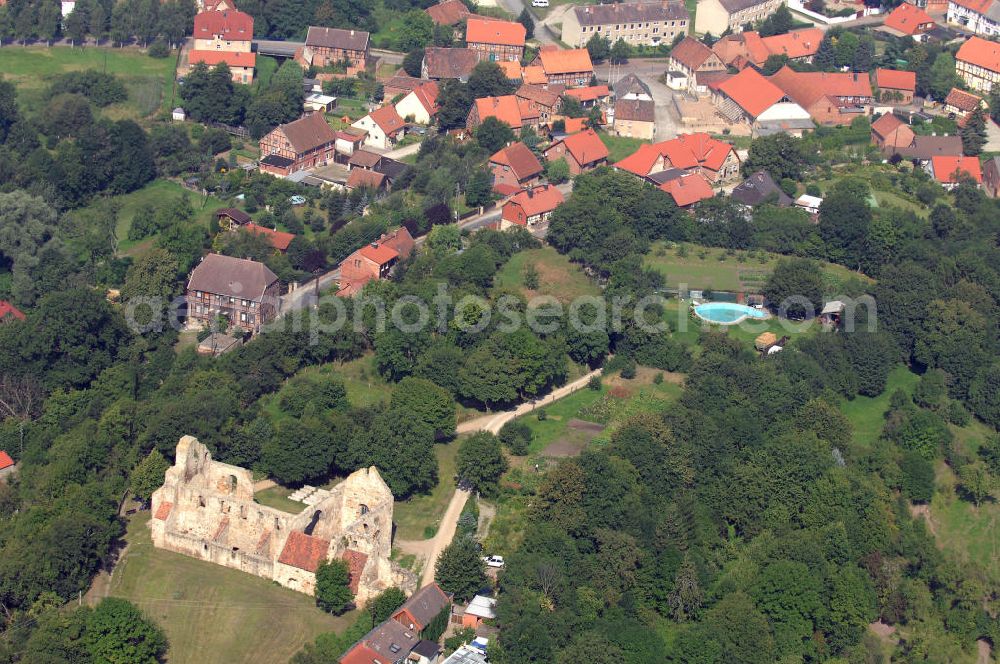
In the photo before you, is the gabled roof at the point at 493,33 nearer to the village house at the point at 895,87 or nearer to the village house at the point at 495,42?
the village house at the point at 495,42

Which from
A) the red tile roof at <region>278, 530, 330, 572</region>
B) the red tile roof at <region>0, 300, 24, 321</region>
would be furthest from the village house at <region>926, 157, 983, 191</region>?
the red tile roof at <region>0, 300, 24, 321</region>

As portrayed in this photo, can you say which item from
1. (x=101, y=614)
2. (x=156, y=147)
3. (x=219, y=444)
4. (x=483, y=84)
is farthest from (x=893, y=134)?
(x=101, y=614)

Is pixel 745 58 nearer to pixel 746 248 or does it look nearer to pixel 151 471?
pixel 746 248

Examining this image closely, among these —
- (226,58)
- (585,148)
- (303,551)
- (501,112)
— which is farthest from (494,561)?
(226,58)

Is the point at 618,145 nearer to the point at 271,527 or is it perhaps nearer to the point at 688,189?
the point at 688,189

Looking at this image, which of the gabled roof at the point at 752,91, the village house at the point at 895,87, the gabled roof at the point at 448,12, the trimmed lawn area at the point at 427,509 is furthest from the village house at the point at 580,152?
the trimmed lawn area at the point at 427,509

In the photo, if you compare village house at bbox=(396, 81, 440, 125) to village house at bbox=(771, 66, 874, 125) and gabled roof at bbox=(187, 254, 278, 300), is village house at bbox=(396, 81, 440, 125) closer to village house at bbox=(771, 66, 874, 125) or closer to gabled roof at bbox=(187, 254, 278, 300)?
gabled roof at bbox=(187, 254, 278, 300)
